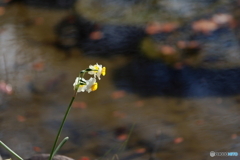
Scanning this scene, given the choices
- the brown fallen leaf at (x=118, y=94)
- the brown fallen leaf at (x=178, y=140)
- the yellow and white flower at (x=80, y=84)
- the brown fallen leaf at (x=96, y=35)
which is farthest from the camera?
the brown fallen leaf at (x=96, y=35)

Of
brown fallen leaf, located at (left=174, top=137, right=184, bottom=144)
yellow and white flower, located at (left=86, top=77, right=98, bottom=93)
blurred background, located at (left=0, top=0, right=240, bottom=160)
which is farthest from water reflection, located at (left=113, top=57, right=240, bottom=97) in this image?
yellow and white flower, located at (left=86, top=77, right=98, bottom=93)

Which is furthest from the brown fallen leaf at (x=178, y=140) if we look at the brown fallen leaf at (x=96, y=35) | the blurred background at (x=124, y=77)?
the brown fallen leaf at (x=96, y=35)

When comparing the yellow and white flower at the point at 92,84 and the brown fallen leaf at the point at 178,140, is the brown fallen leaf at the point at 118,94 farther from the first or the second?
the yellow and white flower at the point at 92,84

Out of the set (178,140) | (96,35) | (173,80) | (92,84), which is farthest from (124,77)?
(92,84)

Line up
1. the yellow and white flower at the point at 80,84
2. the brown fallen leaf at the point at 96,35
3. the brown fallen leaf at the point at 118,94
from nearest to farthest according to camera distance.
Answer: the yellow and white flower at the point at 80,84
the brown fallen leaf at the point at 118,94
the brown fallen leaf at the point at 96,35

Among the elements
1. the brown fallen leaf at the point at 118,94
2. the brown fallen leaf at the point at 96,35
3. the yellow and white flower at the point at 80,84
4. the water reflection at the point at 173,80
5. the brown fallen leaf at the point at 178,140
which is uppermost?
the brown fallen leaf at the point at 96,35

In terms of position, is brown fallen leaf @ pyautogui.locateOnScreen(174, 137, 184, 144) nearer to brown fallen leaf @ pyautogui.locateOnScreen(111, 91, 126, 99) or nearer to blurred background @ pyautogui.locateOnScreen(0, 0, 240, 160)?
blurred background @ pyautogui.locateOnScreen(0, 0, 240, 160)

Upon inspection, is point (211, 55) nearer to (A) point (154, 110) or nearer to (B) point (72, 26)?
(A) point (154, 110)

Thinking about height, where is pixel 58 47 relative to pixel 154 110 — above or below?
above

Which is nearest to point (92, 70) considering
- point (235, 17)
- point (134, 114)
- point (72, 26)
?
point (134, 114)
